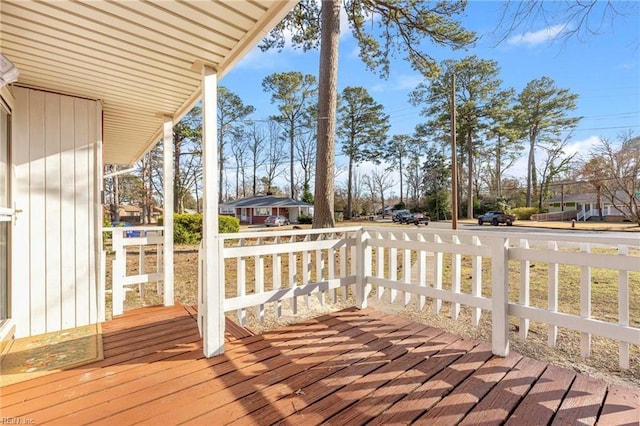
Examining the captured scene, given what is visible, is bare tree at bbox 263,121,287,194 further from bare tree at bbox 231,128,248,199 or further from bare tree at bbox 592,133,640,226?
bare tree at bbox 592,133,640,226

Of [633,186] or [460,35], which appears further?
[633,186]

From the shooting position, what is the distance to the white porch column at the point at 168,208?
11.7ft

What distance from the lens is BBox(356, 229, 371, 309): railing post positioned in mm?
3342

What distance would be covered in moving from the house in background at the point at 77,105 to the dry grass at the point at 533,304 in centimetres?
117

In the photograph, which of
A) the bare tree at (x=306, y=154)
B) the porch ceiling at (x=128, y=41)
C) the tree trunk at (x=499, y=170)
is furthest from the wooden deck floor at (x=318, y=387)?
the tree trunk at (x=499, y=170)

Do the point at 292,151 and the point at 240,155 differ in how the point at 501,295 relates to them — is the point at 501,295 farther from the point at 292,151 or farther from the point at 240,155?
the point at 240,155

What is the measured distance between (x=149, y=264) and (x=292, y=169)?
24297 millimetres

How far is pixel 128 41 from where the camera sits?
2.04m

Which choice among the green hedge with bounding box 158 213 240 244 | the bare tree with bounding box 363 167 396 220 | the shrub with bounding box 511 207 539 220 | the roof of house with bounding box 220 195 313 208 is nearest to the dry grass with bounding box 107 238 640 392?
the green hedge with bounding box 158 213 240 244

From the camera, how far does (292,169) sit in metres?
30.8

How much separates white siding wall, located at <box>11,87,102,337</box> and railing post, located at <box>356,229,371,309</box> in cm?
260

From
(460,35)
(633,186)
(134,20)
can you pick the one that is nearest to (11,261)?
(134,20)

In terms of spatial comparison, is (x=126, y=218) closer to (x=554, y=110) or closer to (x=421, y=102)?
(x=421, y=102)

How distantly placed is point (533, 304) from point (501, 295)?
2347 millimetres
